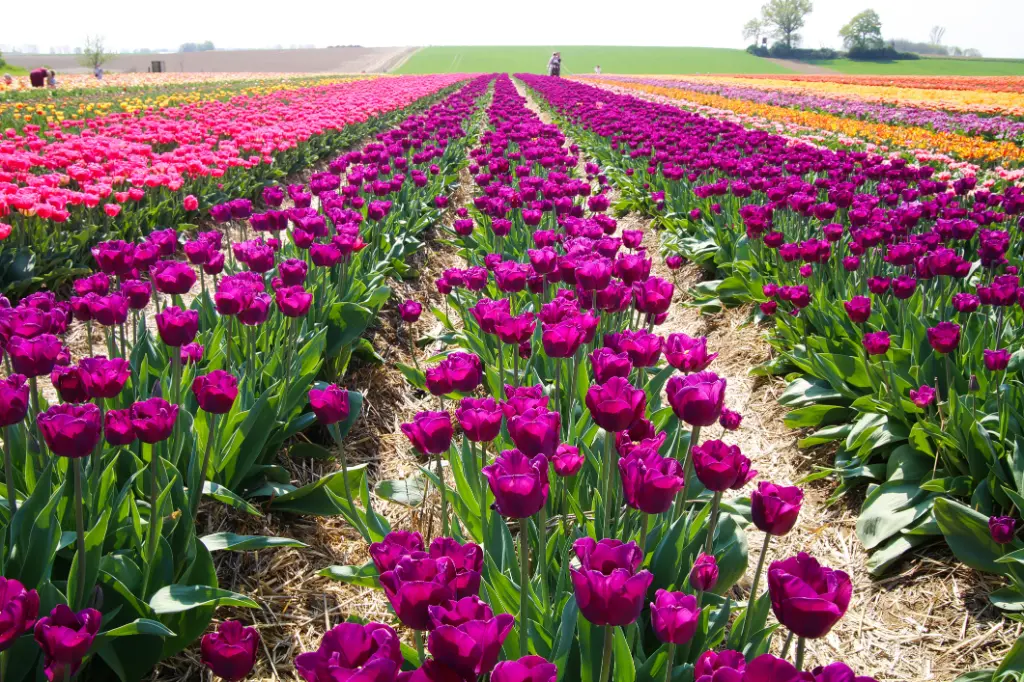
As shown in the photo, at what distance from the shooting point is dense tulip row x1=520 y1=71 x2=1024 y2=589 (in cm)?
291

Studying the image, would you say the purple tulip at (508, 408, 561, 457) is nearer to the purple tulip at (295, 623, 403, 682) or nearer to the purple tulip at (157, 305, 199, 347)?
the purple tulip at (295, 623, 403, 682)

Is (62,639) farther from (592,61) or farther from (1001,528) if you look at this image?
(592,61)

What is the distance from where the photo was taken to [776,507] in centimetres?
155

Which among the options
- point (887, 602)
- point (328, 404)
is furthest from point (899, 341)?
point (328, 404)

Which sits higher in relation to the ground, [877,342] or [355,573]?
[877,342]

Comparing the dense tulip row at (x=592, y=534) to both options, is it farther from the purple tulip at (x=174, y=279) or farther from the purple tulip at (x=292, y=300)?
the purple tulip at (x=174, y=279)

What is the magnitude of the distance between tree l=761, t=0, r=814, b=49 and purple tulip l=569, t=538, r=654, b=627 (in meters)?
123

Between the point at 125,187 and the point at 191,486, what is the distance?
5.48 m

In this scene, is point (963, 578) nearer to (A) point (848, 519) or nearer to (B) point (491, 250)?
(A) point (848, 519)

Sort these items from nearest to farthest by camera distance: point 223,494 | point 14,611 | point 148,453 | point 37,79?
1. point 14,611
2. point 223,494
3. point 148,453
4. point 37,79

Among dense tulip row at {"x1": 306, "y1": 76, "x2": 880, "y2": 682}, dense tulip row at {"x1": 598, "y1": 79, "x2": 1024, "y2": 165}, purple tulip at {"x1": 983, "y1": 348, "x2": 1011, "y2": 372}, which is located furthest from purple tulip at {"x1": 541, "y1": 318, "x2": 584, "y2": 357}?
dense tulip row at {"x1": 598, "y1": 79, "x2": 1024, "y2": 165}

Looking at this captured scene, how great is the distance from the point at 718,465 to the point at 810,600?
0.45m

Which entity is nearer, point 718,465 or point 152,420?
point 718,465

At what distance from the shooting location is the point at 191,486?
256cm
